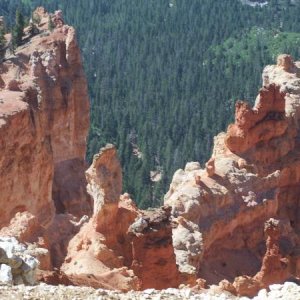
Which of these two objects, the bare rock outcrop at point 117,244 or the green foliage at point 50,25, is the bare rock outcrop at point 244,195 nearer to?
the bare rock outcrop at point 117,244

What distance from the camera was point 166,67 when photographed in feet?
370

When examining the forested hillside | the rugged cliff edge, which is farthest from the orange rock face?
the forested hillside

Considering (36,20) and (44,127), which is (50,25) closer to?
(36,20)

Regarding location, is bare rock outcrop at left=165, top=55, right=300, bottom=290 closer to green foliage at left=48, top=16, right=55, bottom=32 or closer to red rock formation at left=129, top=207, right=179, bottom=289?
red rock formation at left=129, top=207, right=179, bottom=289

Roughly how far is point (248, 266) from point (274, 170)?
5544 millimetres

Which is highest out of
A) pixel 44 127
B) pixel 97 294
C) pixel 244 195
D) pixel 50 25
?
pixel 97 294

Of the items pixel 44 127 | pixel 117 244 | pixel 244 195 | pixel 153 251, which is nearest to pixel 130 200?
pixel 117 244

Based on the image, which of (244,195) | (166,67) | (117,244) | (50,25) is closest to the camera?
(117,244)

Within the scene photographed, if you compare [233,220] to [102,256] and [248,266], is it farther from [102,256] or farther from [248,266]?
[102,256]

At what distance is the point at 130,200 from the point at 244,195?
545 cm

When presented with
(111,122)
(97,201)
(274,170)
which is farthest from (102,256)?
(111,122)

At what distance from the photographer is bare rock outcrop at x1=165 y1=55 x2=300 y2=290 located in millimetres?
26875

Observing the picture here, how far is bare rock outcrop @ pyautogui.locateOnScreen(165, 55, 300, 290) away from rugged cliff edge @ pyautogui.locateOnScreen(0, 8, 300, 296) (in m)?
0.04

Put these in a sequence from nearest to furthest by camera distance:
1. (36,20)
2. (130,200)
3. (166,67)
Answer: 1. (130,200)
2. (36,20)
3. (166,67)
